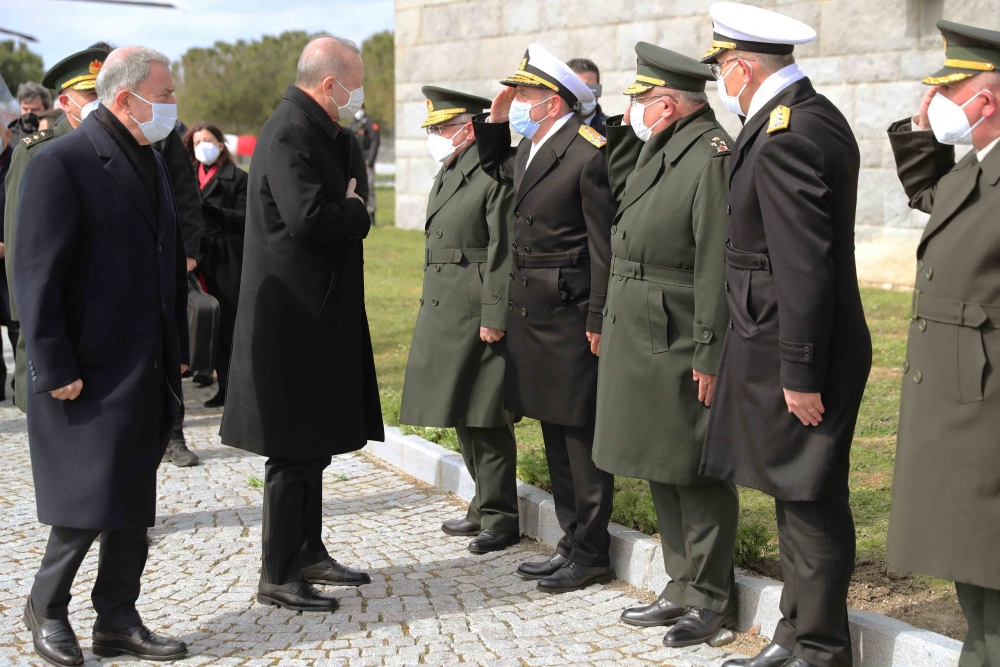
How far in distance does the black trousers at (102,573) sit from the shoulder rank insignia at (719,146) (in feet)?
8.73

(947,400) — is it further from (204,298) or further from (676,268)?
(204,298)

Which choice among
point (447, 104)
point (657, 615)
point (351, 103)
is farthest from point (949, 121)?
point (447, 104)

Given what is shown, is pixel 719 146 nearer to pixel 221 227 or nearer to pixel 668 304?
pixel 668 304

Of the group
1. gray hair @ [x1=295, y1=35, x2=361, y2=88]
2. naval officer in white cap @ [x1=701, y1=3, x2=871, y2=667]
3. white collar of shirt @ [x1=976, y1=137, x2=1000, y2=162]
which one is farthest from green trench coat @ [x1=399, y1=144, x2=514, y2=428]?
white collar of shirt @ [x1=976, y1=137, x2=1000, y2=162]

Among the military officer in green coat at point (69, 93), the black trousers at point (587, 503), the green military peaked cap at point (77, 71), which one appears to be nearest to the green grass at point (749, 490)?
the black trousers at point (587, 503)

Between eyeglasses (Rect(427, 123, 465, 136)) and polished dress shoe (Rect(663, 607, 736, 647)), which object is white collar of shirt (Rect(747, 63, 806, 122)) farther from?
eyeglasses (Rect(427, 123, 465, 136))

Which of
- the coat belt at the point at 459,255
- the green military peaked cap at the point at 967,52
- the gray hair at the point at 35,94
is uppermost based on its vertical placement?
the gray hair at the point at 35,94

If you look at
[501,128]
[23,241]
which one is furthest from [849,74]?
[23,241]

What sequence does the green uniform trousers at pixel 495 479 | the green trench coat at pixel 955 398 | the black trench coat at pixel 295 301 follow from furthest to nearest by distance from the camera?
the green uniform trousers at pixel 495 479, the black trench coat at pixel 295 301, the green trench coat at pixel 955 398

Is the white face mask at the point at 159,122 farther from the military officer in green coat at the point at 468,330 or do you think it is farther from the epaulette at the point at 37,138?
the epaulette at the point at 37,138

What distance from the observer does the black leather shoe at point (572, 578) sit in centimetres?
496

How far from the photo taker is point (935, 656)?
12.2ft

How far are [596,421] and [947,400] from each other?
1644mm

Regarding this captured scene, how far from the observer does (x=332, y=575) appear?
5.09 meters
